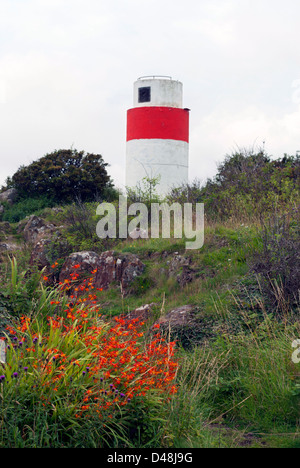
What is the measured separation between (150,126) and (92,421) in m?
17.8

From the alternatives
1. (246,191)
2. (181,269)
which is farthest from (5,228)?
(181,269)

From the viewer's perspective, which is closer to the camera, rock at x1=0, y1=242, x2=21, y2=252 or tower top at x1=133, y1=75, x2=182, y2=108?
rock at x1=0, y1=242, x2=21, y2=252

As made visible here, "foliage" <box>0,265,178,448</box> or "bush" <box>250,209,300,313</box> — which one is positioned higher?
"bush" <box>250,209,300,313</box>

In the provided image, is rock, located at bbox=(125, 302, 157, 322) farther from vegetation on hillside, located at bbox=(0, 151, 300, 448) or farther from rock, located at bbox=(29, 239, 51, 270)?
rock, located at bbox=(29, 239, 51, 270)

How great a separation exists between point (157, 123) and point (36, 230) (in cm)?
762

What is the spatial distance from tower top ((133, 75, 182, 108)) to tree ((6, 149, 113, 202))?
312 cm

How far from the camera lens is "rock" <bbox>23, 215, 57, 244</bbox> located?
49.8 feet

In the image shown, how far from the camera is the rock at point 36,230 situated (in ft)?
49.8

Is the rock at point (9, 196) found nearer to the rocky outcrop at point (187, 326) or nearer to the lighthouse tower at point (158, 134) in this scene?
the lighthouse tower at point (158, 134)

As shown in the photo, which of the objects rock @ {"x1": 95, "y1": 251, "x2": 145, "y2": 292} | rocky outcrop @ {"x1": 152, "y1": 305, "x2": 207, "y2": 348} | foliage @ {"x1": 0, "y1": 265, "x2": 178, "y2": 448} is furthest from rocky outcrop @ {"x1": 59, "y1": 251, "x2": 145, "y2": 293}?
foliage @ {"x1": 0, "y1": 265, "x2": 178, "y2": 448}

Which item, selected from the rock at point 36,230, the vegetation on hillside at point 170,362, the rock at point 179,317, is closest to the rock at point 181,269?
the vegetation on hillside at point 170,362

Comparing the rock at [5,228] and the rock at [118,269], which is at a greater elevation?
the rock at [5,228]

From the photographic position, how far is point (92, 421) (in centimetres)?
443

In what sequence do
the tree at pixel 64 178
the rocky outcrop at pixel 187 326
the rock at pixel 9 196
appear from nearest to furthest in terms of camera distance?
1. the rocky outcrop at pixel 187 326
2. the tree at pixel 64 178
3. the rock at pixel 9 196
